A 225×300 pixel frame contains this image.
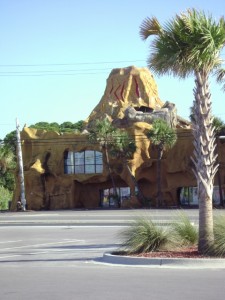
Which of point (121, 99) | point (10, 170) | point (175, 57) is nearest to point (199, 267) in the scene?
point (175, 57)

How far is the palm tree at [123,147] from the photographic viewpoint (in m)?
56.2

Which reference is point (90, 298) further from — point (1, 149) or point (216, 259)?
point (1, 149)

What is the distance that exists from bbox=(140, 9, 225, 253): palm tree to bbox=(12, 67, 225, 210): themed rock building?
40997 mm

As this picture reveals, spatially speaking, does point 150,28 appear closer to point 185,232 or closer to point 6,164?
point 185,232

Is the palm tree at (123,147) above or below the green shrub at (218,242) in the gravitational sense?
above

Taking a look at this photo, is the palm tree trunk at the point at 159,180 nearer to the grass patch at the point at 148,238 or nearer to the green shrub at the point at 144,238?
the grass patch at the point at 148,238

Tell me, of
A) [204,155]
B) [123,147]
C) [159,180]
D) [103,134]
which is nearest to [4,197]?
[103,134]

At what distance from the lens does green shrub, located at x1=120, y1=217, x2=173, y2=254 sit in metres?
14.3

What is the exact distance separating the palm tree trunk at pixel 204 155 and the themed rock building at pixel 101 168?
40981 millimetres

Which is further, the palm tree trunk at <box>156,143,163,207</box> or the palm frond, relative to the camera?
the palm tree trunk at <box>156,143,163,207</box>

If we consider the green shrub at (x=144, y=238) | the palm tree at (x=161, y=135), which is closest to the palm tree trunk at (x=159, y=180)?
the palm tree at (x=161, y=135)

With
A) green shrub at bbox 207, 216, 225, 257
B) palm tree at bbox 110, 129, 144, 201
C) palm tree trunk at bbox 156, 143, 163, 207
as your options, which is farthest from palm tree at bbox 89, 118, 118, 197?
green shrub at bbox 207, 216, 225, 257

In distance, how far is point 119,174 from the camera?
59531 mm

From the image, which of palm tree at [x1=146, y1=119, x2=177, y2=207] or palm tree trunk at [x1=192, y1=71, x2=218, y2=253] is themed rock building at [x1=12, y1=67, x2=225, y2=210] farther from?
palm tree trunk at [x1=192, y1=71, x2=218, y2=253]
